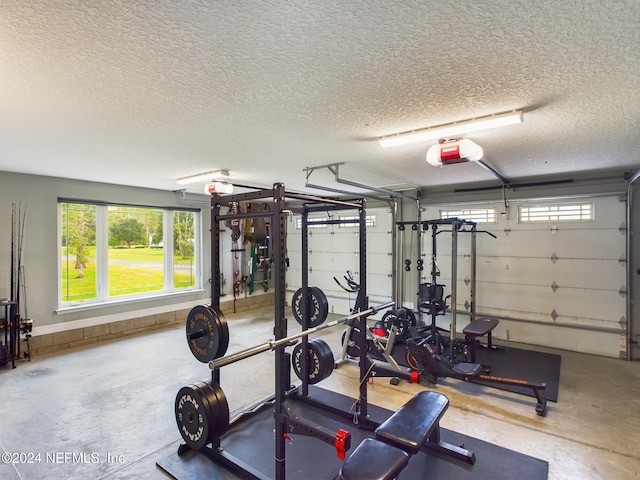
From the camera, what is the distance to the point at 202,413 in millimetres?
2230

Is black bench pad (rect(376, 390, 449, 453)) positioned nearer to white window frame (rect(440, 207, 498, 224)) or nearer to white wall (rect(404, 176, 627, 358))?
white wall (rect(404, 176, 627, 358))

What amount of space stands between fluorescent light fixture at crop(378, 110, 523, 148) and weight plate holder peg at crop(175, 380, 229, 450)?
238 cm

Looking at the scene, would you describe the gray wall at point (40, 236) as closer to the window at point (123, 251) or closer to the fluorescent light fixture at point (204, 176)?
the window at point (123, 251)

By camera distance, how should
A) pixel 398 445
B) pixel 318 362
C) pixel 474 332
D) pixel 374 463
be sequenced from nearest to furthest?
pixel 374 463 → pixel 398 445 → pixel 318 362 → pixel 474 332

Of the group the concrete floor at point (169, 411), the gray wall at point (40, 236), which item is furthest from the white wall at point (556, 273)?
the gray wall at point (40, 236)

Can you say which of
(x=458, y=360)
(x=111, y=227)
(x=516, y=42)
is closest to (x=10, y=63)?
(x=516, y=42)

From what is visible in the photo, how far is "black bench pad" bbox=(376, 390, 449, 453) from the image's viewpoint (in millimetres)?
1926

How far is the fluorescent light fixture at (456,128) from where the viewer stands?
2.36 metres

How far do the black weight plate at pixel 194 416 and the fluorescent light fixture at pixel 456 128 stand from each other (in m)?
2.45

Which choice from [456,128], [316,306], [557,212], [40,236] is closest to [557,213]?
[557,212]

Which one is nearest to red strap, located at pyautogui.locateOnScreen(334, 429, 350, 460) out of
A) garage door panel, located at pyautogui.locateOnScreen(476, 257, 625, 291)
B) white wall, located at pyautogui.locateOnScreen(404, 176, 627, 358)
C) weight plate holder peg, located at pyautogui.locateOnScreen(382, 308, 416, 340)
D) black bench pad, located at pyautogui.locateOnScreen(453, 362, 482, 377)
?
black bench pad, located at pyautogui.locateOnScreen(453, 362, 482, 377)

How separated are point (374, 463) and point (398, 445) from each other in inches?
10.6

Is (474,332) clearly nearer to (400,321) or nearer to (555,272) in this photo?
(400,321)

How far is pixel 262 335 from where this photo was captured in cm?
573
